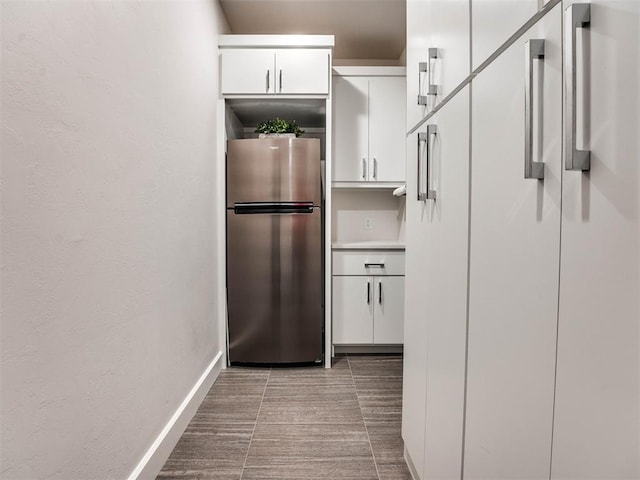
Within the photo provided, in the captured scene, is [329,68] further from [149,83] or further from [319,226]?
[149,83]

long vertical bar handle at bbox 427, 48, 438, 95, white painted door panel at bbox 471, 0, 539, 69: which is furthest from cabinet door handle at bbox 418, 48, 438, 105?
white painted door panel at bbox 471, 0, 539, 69

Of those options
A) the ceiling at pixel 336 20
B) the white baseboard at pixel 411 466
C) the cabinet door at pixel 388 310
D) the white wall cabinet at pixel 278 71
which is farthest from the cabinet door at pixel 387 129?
the white baseboard at pixel 411 466

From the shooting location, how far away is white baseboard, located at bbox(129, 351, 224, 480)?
1.64 m

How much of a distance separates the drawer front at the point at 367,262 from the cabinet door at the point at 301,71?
3.97 feet

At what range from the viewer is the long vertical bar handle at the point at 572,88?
0.62 metres

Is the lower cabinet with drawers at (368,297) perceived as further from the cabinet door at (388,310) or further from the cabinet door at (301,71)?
the cabinet door at (301,71)

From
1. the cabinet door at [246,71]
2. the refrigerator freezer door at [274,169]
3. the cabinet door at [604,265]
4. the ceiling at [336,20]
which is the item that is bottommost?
the cabinet door at [604,265]

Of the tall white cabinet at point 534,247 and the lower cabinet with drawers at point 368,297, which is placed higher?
the tall white cabinet at point 534,247

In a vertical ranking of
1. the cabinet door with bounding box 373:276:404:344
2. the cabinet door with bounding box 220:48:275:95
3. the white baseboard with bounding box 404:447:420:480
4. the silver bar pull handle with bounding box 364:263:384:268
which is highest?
the cabinet door with bounding box 220:48:275:95

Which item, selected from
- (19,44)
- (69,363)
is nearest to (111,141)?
(19,44)

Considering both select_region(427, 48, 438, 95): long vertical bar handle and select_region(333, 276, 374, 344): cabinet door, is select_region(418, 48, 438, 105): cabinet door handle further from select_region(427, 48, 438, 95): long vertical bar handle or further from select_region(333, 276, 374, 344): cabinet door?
select_region(333, 276, 374, 344): cabinet door

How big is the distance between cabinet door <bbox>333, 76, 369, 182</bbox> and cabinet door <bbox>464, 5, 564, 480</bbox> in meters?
2.38

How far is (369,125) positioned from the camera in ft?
11.2

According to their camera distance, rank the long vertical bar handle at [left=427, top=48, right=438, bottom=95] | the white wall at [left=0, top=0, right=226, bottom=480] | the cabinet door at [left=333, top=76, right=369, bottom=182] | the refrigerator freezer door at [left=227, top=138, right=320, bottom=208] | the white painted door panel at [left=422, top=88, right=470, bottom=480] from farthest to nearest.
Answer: the cabinet door at [left=333, top=76, right=369, bottom=182]
the refrigerator freezer door at [left=227, top=138, right=320, bottom=208]
the long vertical bar handle at [left=427, top=48, right=438, bottom=95]
the white painted door panel at [left=422, top=88, right=470, bottom=480]
the white wall at [left=0, top=0, right=226, bottom=480]
